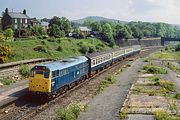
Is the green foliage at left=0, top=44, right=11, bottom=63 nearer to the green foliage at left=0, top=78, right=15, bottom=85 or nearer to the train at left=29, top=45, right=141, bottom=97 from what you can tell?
the green foliage at left=0, top=78, right=15, bottom=85

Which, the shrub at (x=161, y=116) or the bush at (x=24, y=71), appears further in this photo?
the bush at (x=24, y=71)

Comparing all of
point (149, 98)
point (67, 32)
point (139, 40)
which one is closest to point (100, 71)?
point (149, 98)

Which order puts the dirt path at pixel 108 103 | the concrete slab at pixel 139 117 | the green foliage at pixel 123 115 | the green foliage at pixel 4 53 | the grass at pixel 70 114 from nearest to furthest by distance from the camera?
1. the grass at pixel 70 114
2. the concrete slab at pixel 139 117
3. the green foliage at pixel 123 115
4. the dirt path at pixel 108 103
5. the green foliage at pixel 4 53

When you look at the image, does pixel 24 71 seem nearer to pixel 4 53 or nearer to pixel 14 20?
pixel 4 53

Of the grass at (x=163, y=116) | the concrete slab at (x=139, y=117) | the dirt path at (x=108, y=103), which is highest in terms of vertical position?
the grass at (x=163, y=116)

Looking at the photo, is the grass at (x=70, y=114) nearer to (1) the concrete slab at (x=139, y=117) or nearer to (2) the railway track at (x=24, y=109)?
(2) the railway track at (x=24, y=109)

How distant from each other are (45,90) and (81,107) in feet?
12.4

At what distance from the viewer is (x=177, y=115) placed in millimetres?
22109

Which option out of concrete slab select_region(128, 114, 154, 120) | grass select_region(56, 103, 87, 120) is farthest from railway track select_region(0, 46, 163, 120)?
concrete slab select_region(128, 114, 154, 120)

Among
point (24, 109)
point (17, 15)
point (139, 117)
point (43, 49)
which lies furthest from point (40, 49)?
point (17, 15)

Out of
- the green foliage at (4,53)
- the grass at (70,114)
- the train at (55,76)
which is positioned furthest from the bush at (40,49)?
the grass at (70,114)

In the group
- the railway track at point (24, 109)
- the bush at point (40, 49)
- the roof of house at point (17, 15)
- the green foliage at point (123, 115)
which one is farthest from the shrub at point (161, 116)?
the roof of house at point (17, 15)

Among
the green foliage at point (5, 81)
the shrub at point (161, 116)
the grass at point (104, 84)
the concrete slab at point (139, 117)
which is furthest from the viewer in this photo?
the green foliage at point (5, 81)

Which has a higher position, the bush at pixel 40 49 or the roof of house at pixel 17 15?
the roof of house at pixel 17 15
